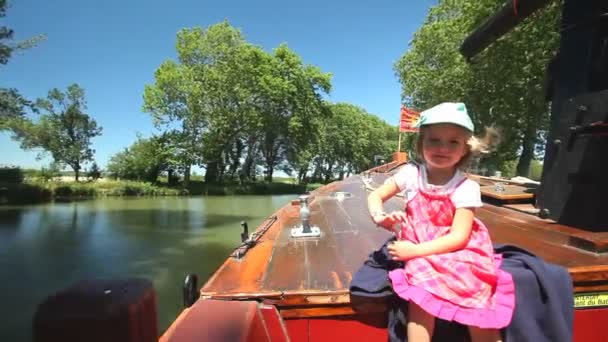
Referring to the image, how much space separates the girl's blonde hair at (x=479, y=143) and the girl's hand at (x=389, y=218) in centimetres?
35

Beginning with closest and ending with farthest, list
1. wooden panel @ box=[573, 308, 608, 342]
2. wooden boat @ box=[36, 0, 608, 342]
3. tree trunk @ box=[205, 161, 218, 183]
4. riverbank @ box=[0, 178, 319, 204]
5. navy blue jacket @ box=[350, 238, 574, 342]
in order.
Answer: navy blue jacket @ box=[350, 238, 574, 342] → wooden boat @ box=[36, 0, 608, 342] → wooden panel @ box=[573, 308, 608, 342] → riverbank @ box=[0, 178, 319, 204] → tree trunk @ box=[205, 161, 218, 183]

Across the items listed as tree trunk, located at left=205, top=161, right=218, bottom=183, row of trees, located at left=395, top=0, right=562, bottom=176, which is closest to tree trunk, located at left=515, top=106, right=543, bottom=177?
row of trees, located at left=395, top=0, right=562, bottom=176

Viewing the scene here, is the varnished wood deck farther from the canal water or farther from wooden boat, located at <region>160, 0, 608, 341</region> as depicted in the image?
the canal water

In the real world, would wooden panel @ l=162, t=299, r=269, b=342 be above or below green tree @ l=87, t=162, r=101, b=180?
below

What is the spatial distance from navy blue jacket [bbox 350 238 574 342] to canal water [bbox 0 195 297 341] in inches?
148

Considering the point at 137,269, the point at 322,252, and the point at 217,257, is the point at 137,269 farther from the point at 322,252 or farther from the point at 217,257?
the point at 322,252

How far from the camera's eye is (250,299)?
1940 mm

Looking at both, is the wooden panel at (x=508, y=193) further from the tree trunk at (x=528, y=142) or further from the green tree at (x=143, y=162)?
the green tree at (x=143, y=162)

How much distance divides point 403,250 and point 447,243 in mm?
178

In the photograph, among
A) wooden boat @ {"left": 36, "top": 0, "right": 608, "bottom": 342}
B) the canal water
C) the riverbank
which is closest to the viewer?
wooden boat @ {"left": 36, "top": 0, "right": 608, "bottom": 342}

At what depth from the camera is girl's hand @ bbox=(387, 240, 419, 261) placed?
171 cm

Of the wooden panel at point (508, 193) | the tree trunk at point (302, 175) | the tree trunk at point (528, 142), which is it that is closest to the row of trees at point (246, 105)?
the tree trunk at point (528, 142)

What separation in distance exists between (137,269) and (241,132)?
31.8 metres

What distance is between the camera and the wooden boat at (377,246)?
74.0 inches
